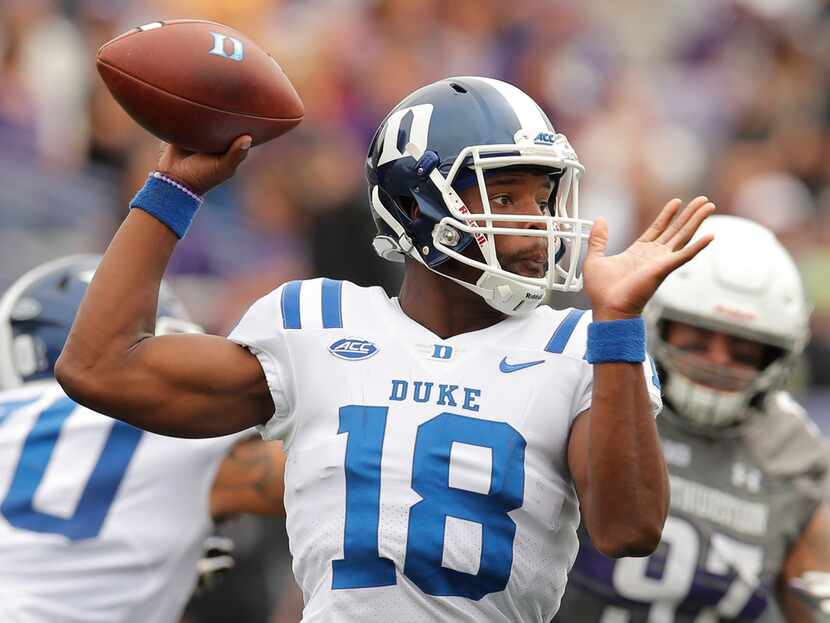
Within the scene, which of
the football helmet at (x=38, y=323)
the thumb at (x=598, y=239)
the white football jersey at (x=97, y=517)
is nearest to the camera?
the thumb at (x=598, y=239)

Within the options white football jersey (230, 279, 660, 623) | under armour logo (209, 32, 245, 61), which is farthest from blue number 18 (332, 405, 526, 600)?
under armour logo (209, 32, 245, 61)

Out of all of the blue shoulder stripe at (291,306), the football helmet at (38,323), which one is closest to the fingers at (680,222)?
the blue shoulder stripe at (291,306)

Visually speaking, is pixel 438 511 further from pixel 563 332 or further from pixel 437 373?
pixel 563 332

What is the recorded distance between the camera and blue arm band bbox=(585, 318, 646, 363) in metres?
2.71

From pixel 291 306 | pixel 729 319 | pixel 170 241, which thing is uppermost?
pixel 170 241

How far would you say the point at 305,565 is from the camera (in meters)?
3.04

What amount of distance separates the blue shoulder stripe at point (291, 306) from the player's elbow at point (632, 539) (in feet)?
2.60

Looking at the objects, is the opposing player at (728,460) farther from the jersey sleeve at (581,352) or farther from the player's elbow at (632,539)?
the player's elbow at (632,539)

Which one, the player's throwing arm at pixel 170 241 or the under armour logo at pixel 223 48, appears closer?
the player's throwing arm at pixel 170 241

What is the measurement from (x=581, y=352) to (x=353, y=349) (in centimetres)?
47

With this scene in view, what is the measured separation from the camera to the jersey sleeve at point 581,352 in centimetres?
291

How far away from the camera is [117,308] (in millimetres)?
3012

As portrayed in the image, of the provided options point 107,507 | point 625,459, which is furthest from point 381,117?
point 625,459

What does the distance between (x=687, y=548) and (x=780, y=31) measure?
6.83 meters
